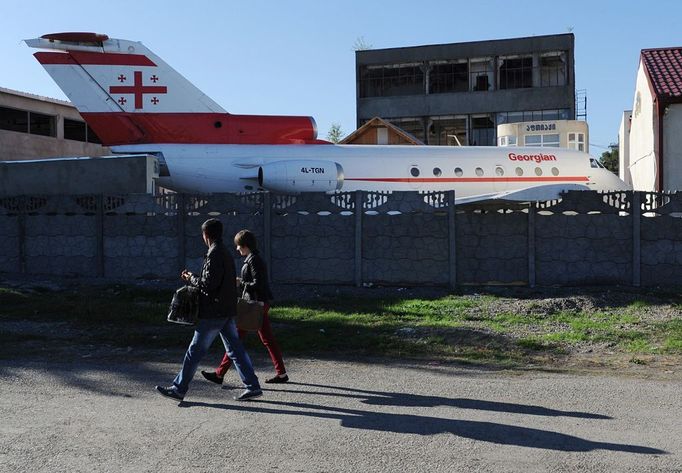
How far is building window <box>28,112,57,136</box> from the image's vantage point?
38625 mm

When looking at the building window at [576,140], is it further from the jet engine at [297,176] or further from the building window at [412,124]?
the jet engine at [297,176]

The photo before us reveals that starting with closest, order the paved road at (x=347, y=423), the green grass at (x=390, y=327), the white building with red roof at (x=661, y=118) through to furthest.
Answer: the paved road at (x=347, y=423)
the green grass at (x=390, y=327)
the white building with red roof at (x=661, y=118)

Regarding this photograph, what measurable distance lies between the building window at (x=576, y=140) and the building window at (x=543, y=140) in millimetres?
652

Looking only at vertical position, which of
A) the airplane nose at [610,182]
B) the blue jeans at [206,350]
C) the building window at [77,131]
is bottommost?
the blue jeans at [206,350]

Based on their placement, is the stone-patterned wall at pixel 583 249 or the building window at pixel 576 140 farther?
the building window at pixel 576 140

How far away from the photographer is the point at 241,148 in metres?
21.4

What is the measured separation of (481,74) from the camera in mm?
62250

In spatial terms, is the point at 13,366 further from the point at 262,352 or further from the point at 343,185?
the point at 343,185

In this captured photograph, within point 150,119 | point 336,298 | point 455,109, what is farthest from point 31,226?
point 455,109

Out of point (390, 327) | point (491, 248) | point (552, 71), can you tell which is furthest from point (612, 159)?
point (390, 327)

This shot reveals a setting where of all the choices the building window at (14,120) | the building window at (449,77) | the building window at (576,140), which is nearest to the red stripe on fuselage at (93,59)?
the building window at (14,120)

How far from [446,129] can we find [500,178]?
42.1 metres

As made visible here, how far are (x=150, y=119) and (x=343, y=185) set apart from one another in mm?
5716

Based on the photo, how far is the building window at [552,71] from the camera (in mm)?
60469
